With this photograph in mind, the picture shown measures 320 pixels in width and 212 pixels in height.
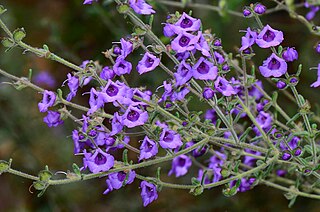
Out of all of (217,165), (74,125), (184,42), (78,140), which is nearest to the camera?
(184,42)

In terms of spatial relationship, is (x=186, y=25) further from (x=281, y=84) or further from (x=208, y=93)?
(x=281, y=84)

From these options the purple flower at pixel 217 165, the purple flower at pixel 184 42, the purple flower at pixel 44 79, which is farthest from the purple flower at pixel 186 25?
the purple flower at pixel 44 79

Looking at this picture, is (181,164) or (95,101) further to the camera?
(181,164)

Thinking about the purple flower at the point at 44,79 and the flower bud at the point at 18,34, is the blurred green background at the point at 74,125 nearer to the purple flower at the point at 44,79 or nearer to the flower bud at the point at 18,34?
the purple flower at the point at 44,79

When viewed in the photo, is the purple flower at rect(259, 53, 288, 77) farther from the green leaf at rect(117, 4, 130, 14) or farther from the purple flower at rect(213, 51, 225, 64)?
the green leaf at rect(117, 4, 130, 14)

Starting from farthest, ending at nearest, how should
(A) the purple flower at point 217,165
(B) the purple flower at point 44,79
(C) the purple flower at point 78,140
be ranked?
(B) the purple flower at point 44,79 < (A) the purple flower at point 217,165 < (C) the purple flower at point 78,140

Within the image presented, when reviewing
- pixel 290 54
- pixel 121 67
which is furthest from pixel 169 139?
pixel 290 54
